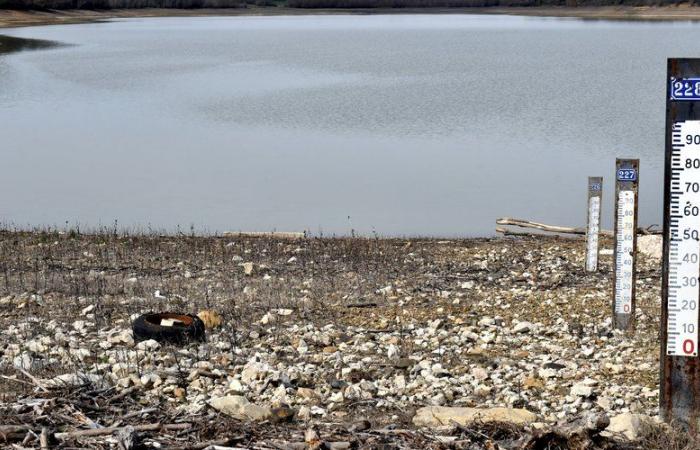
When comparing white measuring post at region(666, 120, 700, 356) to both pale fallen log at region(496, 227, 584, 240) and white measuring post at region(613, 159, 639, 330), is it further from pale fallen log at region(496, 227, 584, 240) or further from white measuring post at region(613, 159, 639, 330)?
pale fallen log at region(496, 227, 584, 240)

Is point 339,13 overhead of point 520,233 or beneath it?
overhead

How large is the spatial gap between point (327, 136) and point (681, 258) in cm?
2795

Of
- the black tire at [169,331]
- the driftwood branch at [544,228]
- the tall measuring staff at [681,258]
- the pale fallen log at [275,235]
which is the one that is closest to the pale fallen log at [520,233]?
the driftwood branch at [544,228]

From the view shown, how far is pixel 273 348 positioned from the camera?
10578mm

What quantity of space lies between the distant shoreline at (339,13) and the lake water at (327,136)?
41.2 metres

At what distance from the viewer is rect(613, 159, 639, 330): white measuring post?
11.4 meters

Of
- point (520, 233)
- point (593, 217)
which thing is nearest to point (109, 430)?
point (593, 217)

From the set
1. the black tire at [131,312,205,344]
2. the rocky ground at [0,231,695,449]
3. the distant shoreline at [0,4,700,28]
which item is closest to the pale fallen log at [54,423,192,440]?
the rocky ground at [0,231,695,449]

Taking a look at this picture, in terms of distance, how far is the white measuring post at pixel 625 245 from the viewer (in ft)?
37.5

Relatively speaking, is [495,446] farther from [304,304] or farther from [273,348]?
[304,304]

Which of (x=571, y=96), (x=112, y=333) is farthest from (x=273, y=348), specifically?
(x=571, y=96)

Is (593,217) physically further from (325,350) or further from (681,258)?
(681,258)

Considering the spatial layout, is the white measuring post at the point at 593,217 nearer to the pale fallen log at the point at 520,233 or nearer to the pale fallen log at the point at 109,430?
the pale fallen log at the point at 520,233

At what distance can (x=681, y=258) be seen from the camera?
283 inches
